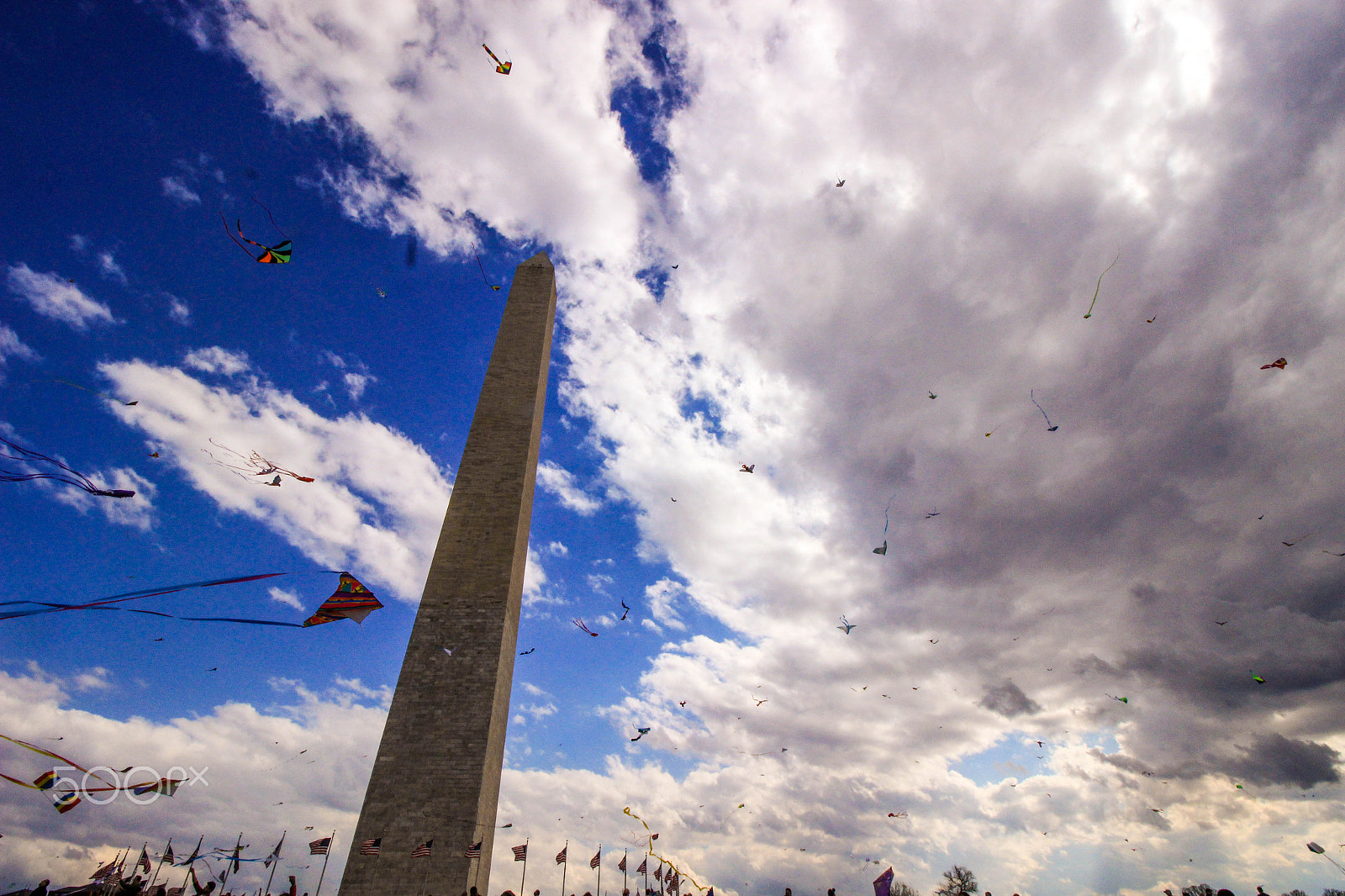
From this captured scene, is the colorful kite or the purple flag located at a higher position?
the colorful kite

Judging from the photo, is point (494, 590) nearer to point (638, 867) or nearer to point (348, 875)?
point (348, 875)

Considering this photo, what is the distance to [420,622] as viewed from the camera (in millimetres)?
17688

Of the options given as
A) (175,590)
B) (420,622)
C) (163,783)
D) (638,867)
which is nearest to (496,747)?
(420,622)

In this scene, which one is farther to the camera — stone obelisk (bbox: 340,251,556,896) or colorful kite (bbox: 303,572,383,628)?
stone obelisk (bbox: 340,251,556,896)

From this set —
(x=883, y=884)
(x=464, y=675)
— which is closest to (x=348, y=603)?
(x=464, y=675)

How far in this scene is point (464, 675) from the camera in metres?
17.0

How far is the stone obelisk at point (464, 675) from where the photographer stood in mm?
14914

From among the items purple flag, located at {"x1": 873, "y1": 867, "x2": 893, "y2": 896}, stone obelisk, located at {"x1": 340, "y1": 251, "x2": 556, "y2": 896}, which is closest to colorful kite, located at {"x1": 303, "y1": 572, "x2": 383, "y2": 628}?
stone obelisk, located at {"x1": 340, "y1": 251, "x2": 556, "y2": 896}

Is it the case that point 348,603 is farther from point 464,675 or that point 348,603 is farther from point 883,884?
point 883,884

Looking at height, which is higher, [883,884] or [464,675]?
[464,675]

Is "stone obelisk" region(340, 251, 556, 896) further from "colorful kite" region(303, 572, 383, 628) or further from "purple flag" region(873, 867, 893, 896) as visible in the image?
"purple flag" region(873, 867, 893, 896)

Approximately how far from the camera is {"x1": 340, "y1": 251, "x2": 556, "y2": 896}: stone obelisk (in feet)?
48.9

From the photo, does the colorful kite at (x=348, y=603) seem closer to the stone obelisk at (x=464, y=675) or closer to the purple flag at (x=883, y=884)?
the stone obelisk at (x=464, y=675)

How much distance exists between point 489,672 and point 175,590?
875 centimetres
